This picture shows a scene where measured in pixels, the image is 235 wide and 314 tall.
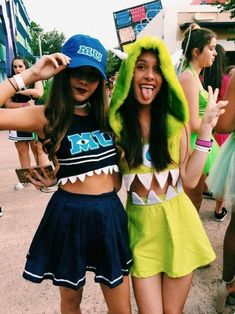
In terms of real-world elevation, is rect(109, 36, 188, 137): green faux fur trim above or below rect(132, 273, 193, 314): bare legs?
above

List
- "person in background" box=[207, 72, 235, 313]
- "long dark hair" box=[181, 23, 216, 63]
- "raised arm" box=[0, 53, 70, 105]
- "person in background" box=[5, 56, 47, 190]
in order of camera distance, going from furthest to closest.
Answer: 1. "person in background" box=[5, 56, 47, 190]
2. "long dark hair" box=[181, 23, 216, 63]
3. "person in background" box=[207, 72, 235, 313]
4. "raised arm" box=[0, 53, 70, 105]

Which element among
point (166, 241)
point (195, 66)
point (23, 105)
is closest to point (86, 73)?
point (166, 241)

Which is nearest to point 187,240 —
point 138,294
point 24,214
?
point 138,294

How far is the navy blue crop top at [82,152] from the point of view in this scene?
1.58 meters

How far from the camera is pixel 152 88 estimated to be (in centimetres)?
167

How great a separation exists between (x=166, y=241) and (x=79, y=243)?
463 millimetres

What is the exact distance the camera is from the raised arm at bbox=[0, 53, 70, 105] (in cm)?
156

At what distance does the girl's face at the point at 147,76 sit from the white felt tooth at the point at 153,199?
19.0 inches

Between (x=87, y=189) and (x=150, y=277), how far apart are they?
1.86ft

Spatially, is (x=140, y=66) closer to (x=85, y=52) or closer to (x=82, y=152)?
(x=85, y=52)

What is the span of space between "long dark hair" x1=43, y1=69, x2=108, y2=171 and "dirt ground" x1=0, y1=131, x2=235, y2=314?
1391 millimetres

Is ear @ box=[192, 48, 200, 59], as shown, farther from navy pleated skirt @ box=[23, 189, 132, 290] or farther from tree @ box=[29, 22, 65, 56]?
tree @ box=[29, 22, 65, 56]

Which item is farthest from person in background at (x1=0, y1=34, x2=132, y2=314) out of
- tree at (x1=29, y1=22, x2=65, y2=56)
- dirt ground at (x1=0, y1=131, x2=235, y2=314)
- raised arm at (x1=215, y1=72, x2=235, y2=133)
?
tree at (x1=29, y1=22, x2=65, y2=56)

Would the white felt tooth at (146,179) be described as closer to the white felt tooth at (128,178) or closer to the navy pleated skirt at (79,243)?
the white felt tooth at (128,178)
